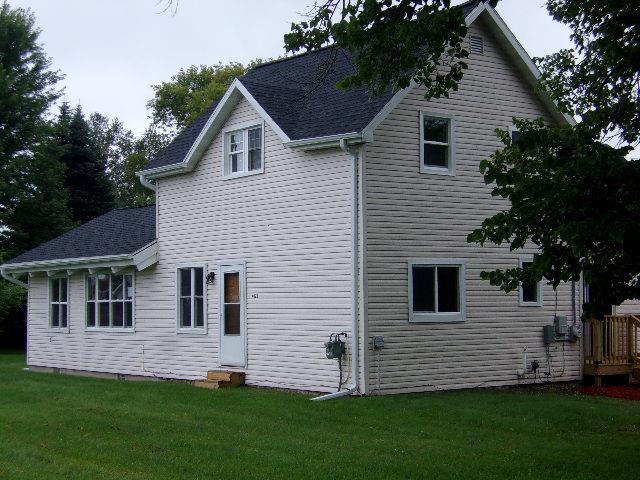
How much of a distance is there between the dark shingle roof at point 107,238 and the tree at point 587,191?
13228 mm

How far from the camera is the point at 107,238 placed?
26969 mm

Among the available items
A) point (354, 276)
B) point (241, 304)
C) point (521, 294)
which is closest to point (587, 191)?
point (354, 276)

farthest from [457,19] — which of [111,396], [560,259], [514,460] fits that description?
[111,396]

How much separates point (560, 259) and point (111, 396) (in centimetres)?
1024

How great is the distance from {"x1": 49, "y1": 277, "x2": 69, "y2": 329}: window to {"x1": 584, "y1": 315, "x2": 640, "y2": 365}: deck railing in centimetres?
1416

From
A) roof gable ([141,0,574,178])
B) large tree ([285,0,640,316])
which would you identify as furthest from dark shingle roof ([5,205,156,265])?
large tree ([285,0,640,316])

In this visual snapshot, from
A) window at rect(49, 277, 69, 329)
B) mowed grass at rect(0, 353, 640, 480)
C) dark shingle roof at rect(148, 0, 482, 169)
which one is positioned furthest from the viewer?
window at rect(49, 277, 69, 329)

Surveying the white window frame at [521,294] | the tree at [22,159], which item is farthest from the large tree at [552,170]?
the tree at [22,159]

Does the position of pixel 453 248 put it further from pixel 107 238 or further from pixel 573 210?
pixel 107 238

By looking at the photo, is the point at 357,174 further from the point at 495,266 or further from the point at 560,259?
the point at 560,259

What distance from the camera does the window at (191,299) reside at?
2292 cm

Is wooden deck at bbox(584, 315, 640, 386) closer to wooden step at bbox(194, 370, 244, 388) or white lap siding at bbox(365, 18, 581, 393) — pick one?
white lap siding at bbox(365, 18, 581, 393)

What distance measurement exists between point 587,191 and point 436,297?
8654 millimetres

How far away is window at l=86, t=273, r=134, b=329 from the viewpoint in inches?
990
